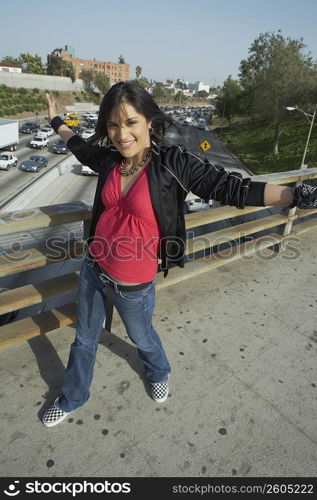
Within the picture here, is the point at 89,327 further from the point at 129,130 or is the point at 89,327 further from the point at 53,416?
the point at 129,130

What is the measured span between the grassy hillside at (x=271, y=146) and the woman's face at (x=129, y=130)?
32380 mm

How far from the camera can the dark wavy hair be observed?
1.78 metres

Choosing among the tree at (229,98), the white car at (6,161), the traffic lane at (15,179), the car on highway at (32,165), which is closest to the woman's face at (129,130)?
the traffic lane at (15,179)

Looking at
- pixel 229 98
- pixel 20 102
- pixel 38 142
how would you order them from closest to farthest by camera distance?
pixel 38 142
pixel 229 98
pixel 20 102

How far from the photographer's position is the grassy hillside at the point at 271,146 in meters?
33.2

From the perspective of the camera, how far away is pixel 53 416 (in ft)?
7.41

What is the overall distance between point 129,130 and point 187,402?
2015 mm

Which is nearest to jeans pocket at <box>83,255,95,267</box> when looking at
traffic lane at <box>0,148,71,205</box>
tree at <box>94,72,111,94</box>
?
traffic lane at <box>0,148,71,205</box>

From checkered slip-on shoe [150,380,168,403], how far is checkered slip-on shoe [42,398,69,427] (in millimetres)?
657

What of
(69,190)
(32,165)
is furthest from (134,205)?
(32,165)

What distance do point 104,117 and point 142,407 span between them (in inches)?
80.8

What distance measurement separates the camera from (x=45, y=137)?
138 feet

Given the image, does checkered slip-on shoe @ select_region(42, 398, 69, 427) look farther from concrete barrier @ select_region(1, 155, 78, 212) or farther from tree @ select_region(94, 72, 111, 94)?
tree @ select_region(94, 72, 111, 94)

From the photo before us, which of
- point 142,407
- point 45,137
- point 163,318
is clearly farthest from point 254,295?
point 45,137
